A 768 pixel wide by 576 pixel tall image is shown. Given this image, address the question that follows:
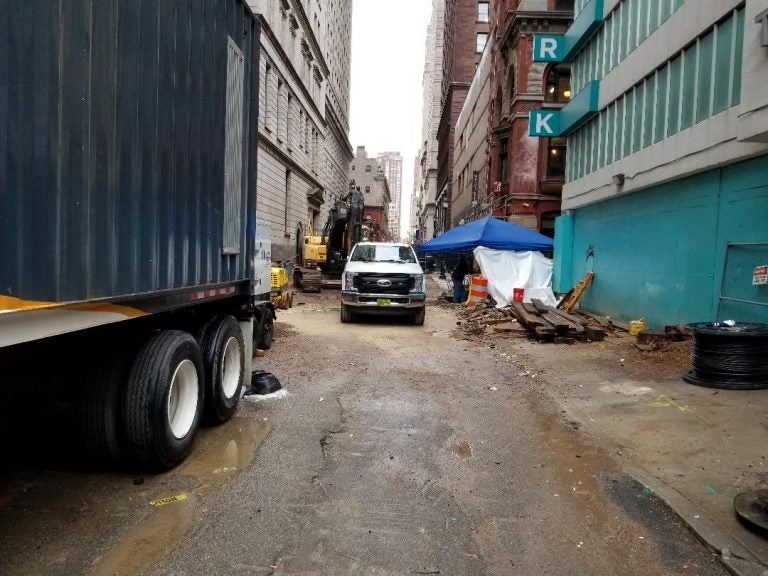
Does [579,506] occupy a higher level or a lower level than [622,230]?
lower

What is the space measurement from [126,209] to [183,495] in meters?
2.07

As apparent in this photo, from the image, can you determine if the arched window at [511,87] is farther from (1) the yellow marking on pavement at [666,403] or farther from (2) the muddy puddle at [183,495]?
(2) the muddy puddle at [183,495]

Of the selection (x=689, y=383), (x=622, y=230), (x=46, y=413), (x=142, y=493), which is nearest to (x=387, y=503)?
(x=142, y=493)

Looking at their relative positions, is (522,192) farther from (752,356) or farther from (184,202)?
(184,202)

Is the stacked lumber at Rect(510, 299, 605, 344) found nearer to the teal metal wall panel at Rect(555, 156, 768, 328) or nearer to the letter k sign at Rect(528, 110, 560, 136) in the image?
the teal metal wall panel at Rect(555, 156, 768, 328)

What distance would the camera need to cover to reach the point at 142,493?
13.4 ft

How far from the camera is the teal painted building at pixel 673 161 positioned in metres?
9.23

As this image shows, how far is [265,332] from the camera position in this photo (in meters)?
10.1

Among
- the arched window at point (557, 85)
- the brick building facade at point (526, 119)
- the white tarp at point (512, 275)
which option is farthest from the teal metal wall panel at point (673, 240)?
the arched window at point (557, 85)

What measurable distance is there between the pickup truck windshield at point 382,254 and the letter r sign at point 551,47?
964cm

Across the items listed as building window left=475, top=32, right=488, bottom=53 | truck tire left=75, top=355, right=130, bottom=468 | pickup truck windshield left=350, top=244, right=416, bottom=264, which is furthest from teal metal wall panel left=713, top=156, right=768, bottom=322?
building window left=475, top=32, right=488, bottom=53

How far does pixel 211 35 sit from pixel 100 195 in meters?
2.53

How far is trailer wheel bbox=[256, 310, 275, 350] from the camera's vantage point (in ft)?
32.5

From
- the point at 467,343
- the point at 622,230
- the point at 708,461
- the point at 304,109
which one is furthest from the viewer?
the point at 304,109
